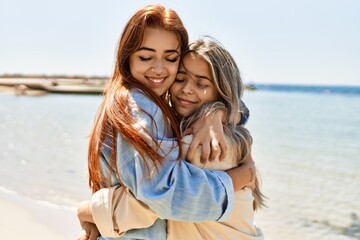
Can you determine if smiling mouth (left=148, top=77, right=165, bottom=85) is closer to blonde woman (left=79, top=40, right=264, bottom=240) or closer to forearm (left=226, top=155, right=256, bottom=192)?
blonde woman (left=79, top=40, right=264, bottom=240)

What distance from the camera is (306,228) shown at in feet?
16.0

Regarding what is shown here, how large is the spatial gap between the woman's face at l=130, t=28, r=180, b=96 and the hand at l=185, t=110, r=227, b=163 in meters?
0.27

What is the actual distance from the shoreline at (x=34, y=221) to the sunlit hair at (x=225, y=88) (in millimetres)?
1829

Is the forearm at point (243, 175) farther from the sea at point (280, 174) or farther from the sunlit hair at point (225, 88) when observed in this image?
the sea at point (280, 174)

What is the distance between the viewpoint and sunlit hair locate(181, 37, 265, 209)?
7.11ft

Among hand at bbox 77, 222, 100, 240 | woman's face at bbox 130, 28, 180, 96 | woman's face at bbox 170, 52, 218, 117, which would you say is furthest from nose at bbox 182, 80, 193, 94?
hand at bbox 77, 222, 100, 240

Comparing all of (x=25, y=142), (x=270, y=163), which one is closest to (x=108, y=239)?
(x=270, y=163)

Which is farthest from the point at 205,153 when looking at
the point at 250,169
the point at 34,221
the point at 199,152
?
the point at 34,221

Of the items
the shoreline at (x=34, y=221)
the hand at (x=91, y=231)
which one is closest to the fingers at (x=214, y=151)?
the hand at (x=91, y=231)

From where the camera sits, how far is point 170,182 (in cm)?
182

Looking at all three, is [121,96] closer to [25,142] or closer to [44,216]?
[44,216]

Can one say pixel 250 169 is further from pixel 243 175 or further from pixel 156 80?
pixel 156 80

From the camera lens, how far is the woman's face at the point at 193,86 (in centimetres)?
226

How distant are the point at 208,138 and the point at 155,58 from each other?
46 centimetres
